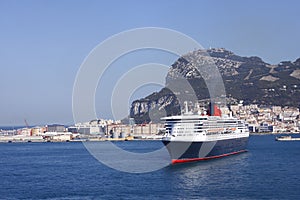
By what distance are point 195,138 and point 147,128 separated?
73.6 metres

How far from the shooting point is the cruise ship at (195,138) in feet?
116

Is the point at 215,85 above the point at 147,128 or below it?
above

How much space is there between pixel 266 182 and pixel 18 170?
59.4ft

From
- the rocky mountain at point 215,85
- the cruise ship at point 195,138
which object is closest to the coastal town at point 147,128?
the rocky mountain at point 215,85

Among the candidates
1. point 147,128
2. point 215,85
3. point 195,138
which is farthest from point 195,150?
point 215,85

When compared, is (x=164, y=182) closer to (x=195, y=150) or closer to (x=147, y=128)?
(x=195, y=150)

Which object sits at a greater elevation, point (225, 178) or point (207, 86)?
point (207, 86)

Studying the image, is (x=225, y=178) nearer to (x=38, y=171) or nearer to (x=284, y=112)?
(x=38, y=171)

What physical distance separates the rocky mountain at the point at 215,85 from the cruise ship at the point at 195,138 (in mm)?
73012

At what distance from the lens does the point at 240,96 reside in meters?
131

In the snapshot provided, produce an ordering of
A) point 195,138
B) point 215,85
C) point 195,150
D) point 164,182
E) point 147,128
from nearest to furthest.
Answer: point 164,182, point 195,150, point 195,138, point 147,128, point 215,85

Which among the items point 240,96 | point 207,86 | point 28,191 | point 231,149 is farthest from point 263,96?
point 28,191

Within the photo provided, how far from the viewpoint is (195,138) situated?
3628 cm

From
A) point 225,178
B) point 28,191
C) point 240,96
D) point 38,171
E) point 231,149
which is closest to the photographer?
point 28,191
